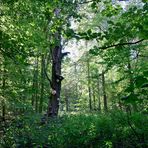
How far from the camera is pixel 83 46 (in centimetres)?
3503

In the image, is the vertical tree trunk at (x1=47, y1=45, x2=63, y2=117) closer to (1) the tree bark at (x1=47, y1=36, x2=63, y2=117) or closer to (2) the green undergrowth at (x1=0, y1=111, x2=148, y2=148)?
(1) the tree bark at (x1=47, y1=36, x2=63, y2=117)

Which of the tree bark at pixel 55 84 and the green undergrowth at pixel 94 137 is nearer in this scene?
the green undergrowth at pixel 94 137

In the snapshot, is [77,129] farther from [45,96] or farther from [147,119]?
[45,96]

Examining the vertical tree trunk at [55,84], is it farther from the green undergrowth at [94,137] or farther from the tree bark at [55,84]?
the green undergrowth at [94,137]

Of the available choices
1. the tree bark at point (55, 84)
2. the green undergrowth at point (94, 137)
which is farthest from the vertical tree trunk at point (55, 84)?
the green undergrowth at point (94, 137)

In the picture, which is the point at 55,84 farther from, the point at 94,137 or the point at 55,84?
the point at 94,137

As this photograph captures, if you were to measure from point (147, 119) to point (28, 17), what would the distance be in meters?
5.20

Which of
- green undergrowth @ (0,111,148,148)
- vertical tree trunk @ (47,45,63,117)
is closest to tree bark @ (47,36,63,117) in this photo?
vertical tree trunk @ (47,45,63,117)

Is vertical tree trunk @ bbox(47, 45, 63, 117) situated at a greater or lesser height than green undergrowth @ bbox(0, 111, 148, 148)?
greater

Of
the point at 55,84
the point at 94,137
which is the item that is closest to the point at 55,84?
the point at 55,84

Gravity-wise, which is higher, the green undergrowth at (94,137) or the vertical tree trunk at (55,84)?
the vertical tree trunk at (55,84)

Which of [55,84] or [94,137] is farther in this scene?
[55,84]

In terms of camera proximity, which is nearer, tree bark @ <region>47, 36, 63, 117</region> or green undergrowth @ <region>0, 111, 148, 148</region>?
green undergrowth @ <region>0, 111, 148, 148</region>

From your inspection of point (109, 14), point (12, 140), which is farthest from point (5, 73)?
point (109, 14)
